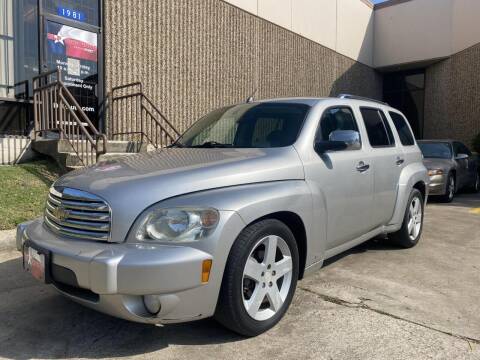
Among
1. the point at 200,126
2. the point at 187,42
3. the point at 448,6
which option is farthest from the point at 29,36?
the point at 448,6

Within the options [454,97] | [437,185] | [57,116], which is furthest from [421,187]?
[454,97]

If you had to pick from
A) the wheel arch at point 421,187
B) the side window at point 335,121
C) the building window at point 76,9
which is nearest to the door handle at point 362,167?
the side window at point 335,121

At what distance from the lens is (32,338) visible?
3.03 metres

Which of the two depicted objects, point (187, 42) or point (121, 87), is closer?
point (121, 87)

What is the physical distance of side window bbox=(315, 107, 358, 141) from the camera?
396 cm

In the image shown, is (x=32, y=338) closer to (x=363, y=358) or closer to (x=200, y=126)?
(x=363, y=358)

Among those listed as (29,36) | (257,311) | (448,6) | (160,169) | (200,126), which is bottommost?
(257,311)

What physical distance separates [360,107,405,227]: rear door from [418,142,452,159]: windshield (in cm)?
612

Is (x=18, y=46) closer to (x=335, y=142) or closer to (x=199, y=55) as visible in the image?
(x=199, y=55)

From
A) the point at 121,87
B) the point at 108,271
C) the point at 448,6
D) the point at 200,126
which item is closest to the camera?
the point at 108,271

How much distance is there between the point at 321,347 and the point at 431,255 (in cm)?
284

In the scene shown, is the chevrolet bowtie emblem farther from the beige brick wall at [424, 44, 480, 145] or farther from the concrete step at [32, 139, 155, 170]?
the beige brick wall at [424, 44, 480, 145]

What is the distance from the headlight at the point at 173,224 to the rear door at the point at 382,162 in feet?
7.63

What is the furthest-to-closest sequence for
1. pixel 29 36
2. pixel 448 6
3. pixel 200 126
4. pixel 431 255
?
1. pixel 448 6
2. pixel 29 36
3. pixel 431 255
4. pixel 200 126
